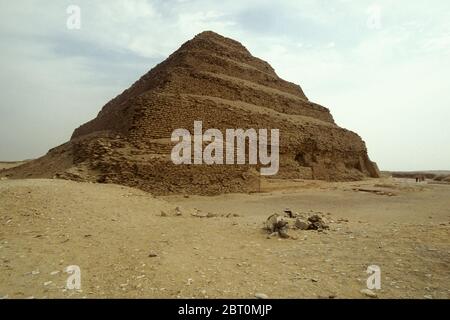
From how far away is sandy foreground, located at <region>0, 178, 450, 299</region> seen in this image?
339 cm

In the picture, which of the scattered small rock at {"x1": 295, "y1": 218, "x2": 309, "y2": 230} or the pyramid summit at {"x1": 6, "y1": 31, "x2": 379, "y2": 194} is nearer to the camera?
the scattered small rock at {"x1": 295, "y1": 218, "x2": 309, "y2": 230}

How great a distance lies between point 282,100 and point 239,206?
44.3 ft

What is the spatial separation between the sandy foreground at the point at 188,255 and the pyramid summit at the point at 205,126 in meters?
5.48

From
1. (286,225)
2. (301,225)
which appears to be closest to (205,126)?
(301,225)

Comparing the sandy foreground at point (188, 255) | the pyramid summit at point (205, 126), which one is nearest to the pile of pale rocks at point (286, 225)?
the sandy foreground at point (188, 255)

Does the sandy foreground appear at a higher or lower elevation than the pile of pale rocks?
lower

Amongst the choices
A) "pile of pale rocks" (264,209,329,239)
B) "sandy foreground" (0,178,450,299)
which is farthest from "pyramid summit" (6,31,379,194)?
"pile of pale rocks" (264,209,329,239)

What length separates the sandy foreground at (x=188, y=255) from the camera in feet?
11.1

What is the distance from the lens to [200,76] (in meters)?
18.8

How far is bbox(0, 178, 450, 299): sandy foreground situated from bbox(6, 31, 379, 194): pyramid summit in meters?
5.48

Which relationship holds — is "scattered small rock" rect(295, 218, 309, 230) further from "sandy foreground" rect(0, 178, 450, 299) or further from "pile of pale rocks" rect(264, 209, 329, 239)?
"sandy foreground" rect(0, 178, 450, 299)

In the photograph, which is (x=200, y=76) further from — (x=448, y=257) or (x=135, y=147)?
(x=448, y=257)

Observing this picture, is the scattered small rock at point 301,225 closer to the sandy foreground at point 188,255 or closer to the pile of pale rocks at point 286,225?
the pile of pale rocks at point 286,225

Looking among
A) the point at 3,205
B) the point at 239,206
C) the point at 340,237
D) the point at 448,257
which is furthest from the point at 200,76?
the point at 448,257
